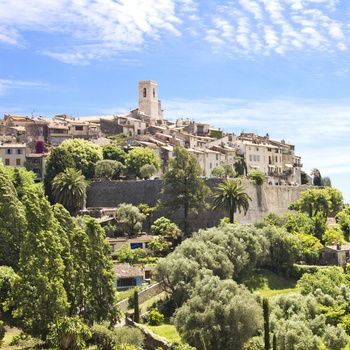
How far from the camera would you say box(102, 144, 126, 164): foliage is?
89938 millimetres

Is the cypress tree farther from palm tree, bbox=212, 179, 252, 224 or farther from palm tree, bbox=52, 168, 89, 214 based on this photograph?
palm tree, bbox=52, 168, 89, 214

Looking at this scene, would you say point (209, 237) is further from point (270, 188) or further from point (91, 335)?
point (270, 188)

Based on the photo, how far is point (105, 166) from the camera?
81.8 meters

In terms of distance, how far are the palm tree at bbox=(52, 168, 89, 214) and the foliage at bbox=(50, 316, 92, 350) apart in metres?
34.8

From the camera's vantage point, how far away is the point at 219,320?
38375mm

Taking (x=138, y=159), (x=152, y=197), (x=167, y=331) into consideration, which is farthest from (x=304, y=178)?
(x=167, y=331)

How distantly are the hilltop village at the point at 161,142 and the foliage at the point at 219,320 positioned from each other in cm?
5130

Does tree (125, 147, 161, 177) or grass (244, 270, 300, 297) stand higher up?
tree (125, 147, 161, 177)

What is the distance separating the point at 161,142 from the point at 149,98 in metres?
37.0

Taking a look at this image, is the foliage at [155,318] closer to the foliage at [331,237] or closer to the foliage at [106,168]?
the foliage at [331,237]

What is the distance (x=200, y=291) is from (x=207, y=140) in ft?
236

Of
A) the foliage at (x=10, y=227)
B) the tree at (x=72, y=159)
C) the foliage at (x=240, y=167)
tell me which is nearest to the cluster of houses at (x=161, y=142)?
the foliage at (x=240, y=167)

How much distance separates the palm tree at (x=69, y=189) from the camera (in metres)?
68.4

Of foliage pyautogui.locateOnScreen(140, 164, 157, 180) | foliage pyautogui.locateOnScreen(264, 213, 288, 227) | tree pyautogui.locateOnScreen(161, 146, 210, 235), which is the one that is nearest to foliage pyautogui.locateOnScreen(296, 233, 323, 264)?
foliage pyautogui.locateOnScreen(264, 213, 288, 227)
